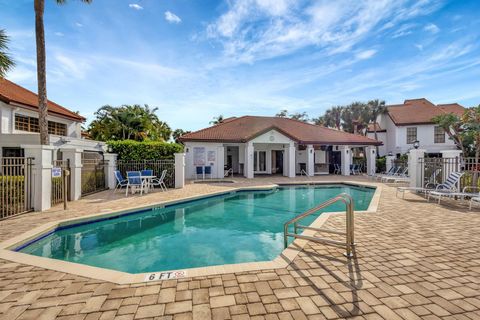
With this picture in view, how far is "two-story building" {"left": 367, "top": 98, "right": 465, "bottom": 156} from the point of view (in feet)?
94.5

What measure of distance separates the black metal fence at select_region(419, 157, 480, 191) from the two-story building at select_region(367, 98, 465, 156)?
19.1 metres

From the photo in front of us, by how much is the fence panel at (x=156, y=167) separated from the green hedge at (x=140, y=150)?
34cm

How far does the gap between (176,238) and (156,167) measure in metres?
9.55

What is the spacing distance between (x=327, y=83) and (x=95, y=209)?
19.0 m

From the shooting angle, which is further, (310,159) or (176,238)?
(310,159)

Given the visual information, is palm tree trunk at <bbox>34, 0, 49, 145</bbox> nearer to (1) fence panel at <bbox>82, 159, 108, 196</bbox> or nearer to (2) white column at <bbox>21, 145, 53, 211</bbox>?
(1) fence panel at <bbox>82, 159, 108, 196</bbox>

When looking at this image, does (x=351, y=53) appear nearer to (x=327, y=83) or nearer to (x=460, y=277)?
(x=327, y=83)

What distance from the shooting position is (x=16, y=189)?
7.77 metres

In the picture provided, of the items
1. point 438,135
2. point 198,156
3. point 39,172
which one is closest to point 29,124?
point 198,156

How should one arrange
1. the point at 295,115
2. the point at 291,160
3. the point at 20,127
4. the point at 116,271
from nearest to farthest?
the point at 116,271, the point at 20,127, the point at 291,160, the point at 295,115

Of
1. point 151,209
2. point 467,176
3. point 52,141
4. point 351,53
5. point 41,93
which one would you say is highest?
point 351,53

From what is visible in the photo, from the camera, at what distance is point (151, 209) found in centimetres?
980

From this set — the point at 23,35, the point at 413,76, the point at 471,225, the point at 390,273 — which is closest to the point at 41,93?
the point at 23,35

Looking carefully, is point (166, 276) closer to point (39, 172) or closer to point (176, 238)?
point (176, 238)
